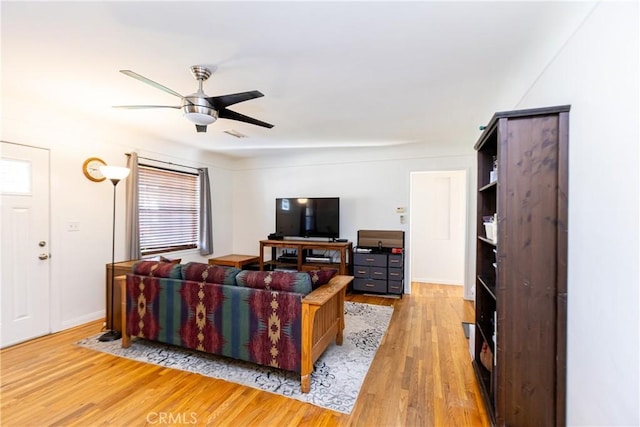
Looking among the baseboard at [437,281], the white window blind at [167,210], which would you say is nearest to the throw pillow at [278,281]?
the white window blind at [167,210]

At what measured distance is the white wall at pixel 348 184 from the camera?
4651 mm

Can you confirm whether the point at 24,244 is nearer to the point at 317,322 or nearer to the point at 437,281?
the point at 317,322

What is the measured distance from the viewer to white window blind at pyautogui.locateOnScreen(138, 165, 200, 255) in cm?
410

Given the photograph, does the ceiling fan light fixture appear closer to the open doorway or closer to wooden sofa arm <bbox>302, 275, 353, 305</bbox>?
wooden sofa arm <bbox>302, 275, 353, 305</bbox>

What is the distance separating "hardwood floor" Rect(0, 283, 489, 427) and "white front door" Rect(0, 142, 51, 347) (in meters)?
0.24

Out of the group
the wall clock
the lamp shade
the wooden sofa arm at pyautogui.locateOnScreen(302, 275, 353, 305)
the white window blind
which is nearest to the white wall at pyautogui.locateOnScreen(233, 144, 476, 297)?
the white window blind

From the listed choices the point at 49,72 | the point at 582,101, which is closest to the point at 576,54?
the point at 582,101

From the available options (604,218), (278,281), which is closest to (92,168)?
(278,281)

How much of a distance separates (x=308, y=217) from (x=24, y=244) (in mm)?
3583

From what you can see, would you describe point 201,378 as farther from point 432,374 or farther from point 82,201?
point 82,201

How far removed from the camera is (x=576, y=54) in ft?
4.88

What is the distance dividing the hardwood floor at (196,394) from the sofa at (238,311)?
0.26 meters

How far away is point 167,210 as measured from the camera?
4465 millimetres

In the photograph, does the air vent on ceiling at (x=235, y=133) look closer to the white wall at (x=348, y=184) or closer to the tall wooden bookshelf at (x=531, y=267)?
the white wall at (x=348, y=184)
